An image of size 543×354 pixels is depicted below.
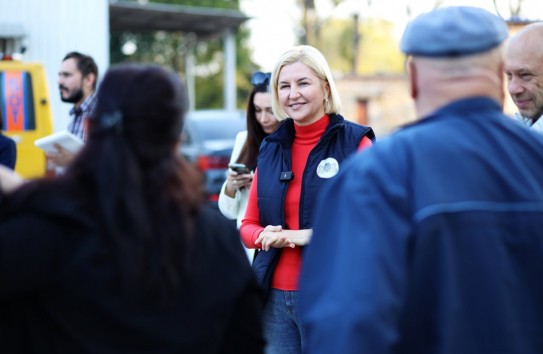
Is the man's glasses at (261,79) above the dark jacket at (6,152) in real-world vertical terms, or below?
above

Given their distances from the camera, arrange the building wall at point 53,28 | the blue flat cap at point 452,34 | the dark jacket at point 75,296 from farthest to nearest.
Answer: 1. the building wall at point 53,28
2. the blue flat cap at point 452,34
3. the dark jacket at point 75,296

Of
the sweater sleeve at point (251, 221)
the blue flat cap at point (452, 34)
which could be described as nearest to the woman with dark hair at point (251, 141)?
the sweater sleeve at point (251, 221)

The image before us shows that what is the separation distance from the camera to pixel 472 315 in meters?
2.02

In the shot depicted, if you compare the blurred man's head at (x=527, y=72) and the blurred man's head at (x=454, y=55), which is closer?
the blurred man's head at (x=454, y=55)

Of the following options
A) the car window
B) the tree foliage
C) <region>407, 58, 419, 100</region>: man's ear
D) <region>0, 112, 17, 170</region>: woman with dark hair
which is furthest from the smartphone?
the tree foliage

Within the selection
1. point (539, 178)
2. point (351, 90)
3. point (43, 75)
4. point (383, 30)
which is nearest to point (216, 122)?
point (43, 75)

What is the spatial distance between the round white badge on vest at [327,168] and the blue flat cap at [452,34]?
5.52ft

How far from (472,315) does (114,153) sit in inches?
39.0

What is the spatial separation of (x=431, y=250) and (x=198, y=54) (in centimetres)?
4298

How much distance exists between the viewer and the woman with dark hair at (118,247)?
196 centimetres

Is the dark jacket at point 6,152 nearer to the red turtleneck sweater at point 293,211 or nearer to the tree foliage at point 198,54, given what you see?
the red turtleneck sweater at point 293,211

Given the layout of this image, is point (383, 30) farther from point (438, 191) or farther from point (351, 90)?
point (438, 191)

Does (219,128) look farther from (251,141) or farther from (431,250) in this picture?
(431,250)

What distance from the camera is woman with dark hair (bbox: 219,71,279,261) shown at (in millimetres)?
4988
